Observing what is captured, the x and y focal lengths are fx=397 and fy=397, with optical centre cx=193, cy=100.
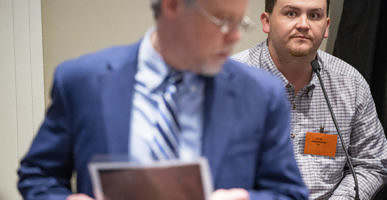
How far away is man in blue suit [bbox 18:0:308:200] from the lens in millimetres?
606

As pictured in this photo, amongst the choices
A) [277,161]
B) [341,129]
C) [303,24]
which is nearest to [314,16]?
[303,24]

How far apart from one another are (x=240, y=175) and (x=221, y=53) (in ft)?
0.76

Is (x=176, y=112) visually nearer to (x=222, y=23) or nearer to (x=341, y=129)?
(x=222, y=23)

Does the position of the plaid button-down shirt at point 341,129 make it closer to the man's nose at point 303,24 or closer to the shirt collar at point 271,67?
the shirt collar at point 271,67

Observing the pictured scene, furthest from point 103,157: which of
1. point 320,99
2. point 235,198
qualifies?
point 320,99

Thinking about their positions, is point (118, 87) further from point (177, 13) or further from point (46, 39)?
point (46, 39)

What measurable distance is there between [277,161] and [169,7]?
0.36m

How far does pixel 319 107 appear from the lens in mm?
1624

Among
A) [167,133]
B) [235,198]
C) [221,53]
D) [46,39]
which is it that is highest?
[46,39]

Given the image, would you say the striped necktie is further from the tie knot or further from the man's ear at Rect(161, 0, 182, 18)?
the man's ear at Rect(161, 0, 182, 18)

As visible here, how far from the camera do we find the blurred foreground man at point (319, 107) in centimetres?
158

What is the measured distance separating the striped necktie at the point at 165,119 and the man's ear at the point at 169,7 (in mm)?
105

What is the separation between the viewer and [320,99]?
5.35ft

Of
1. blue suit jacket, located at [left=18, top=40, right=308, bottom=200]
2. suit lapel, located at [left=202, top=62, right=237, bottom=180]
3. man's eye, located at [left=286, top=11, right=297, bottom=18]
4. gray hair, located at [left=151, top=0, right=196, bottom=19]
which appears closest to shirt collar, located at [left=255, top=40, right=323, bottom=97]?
man's eye, located at [left=286, top=11, right=297, bottom=18]
